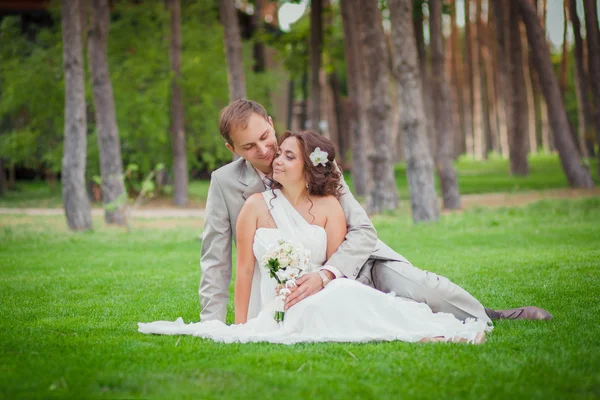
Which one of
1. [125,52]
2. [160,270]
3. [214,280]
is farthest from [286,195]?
[125,52]

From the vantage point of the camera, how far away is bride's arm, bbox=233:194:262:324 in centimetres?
662

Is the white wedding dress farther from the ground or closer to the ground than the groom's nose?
closer to the ground

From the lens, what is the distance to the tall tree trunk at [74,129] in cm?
1784

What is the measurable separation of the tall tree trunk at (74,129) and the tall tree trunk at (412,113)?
23.2 ft

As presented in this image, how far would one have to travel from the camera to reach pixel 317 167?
655 centimetres

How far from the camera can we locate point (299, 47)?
38125 mm

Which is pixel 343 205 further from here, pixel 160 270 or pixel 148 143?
pixel 148 143

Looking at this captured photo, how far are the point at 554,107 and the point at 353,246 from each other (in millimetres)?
20075

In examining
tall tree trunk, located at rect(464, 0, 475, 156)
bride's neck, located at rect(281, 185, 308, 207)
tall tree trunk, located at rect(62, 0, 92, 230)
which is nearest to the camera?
bride's neck, located at rect(281, 185, 308, 207)

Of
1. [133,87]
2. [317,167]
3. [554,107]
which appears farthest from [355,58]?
[317,167]

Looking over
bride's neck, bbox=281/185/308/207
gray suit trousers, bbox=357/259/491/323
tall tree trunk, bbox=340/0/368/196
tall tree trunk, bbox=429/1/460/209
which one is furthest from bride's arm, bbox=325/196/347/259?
tall tree trunk, bbox=340/0/368/196

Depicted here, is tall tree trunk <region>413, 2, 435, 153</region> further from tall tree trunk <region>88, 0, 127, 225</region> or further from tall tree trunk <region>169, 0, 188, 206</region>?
tall tree trunk <region>88, 0, 127, 225</region>

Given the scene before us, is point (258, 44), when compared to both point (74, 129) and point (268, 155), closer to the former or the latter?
point (74, 129)

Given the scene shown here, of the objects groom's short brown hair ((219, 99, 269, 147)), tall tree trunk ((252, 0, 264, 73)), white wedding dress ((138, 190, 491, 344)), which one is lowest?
white wedding dress ((138, 190, 491, 344))
